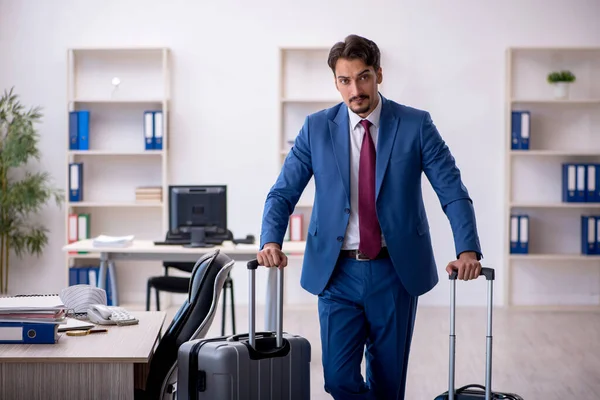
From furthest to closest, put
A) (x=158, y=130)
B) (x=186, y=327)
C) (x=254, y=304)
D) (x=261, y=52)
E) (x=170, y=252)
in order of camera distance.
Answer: (x=261, y=52)
(x=158, y=130)
(x=170, y=252)
(x=186, y=327)
(x=254, y=304)

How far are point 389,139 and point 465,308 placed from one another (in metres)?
4.49

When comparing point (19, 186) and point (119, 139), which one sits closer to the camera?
point (19, 186)

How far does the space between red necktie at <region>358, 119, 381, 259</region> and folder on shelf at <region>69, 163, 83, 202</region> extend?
4433 mm

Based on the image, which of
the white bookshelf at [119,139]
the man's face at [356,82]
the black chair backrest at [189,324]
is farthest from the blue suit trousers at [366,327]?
the white bookshelf at [119,139]

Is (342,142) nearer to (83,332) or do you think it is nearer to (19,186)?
(83,332)

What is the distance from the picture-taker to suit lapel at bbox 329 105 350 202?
2742 mm

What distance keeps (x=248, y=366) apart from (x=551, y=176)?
5157 millimetres

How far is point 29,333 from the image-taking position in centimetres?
264

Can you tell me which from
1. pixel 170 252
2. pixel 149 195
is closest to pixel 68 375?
pixel 170 252

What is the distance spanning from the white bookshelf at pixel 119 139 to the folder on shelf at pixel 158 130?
134 millimetres

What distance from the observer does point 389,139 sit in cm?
275

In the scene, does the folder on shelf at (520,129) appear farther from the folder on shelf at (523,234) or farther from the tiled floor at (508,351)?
the tiled floor at (508,351)

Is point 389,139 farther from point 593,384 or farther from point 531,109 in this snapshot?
point 531,109

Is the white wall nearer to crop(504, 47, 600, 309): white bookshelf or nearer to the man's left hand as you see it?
crop(504, 47, 600, 309): white bookshelf
